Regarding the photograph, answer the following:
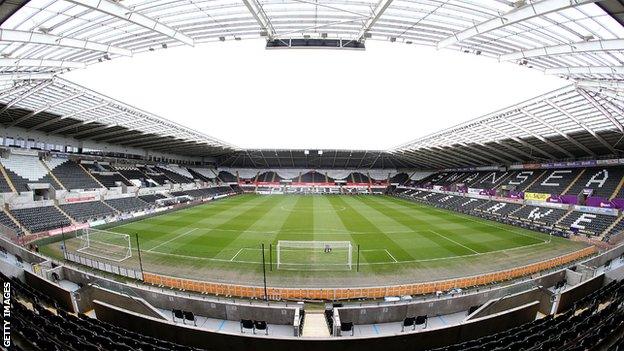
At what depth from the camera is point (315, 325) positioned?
474 inches

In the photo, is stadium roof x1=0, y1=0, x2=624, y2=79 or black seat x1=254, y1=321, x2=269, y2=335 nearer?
stadium roof x1=0, y1=0, x2=624, y2=79

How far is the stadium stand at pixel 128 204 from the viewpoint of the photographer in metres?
38.0

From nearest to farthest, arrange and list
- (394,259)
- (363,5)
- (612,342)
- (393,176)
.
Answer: (612,342) < (363,5) < (394,259) < (393,176)

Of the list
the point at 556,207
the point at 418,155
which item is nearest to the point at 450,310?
the point at 556,207

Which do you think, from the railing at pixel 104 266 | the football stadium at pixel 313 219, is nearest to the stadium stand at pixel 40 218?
the football stadium at pixel 313 219

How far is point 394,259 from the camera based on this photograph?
21.0m

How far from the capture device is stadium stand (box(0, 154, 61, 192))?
1197 inches

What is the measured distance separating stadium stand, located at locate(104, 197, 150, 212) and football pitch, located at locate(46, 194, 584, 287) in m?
5.63

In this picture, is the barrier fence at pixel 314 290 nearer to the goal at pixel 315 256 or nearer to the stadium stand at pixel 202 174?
the goal at pixel 315 256

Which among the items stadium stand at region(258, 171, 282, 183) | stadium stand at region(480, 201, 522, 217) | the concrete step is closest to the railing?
the concrete step

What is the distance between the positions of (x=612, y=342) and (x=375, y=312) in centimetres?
724

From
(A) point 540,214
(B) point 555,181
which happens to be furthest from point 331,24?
(B) point 555,181

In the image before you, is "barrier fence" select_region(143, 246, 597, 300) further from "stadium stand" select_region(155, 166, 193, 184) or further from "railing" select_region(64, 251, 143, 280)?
"stadium stand" select_region(155, 166, 193, 184)

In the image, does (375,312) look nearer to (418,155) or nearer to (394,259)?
(394,259)
